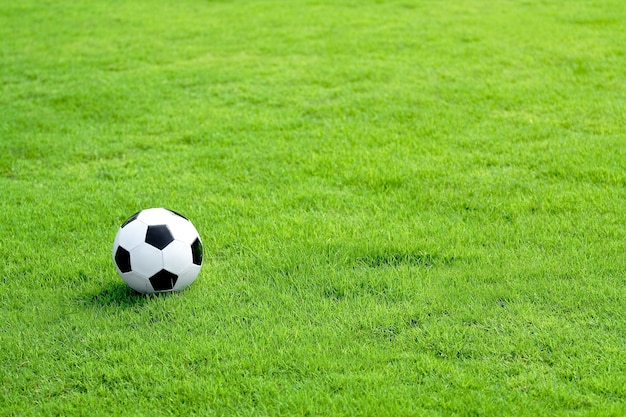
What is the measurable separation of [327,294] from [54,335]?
1.59m

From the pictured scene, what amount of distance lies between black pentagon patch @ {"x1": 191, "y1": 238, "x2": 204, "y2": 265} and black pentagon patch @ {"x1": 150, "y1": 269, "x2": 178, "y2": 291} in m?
0.16

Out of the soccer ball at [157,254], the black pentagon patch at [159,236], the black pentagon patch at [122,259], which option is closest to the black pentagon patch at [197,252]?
the soccer ball at [157,254]

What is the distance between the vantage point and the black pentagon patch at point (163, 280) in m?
4.73

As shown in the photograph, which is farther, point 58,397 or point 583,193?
point 583,193

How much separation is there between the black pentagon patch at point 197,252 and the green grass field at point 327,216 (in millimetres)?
192

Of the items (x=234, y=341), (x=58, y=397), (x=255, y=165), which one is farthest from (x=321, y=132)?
(x=58, y=397)

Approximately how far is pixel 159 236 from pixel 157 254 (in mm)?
134

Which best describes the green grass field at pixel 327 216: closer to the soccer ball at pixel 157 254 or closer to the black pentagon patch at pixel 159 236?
the soccer ball at pixel 157 254

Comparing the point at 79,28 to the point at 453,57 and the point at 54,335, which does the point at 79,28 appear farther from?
the point at 54,335

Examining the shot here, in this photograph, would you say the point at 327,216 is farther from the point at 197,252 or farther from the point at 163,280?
the point at 163,280

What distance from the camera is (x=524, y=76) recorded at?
912cm

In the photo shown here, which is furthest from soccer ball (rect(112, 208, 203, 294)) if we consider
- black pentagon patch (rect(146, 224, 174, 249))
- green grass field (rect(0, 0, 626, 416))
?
green grass field (rect(0, 0, 626, 416))

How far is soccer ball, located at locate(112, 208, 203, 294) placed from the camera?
4.72 meters

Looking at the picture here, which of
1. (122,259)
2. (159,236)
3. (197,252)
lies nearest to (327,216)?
(197,252)
